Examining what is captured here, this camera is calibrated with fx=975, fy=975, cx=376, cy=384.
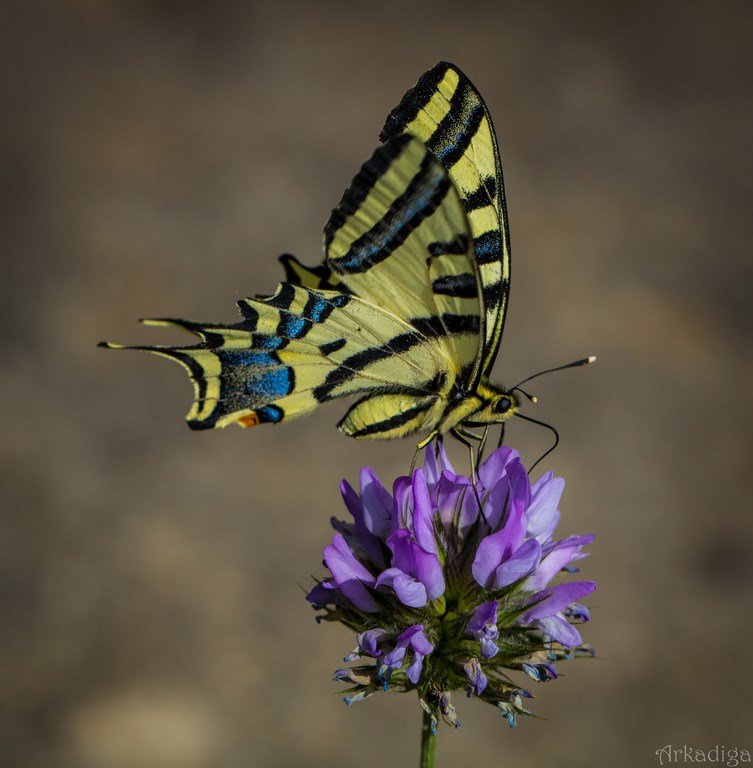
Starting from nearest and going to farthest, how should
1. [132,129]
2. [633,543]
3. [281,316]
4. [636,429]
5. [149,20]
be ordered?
1. [281,316]
2. [633,543]
3. [636,429]
4. [132,129]
5. [149,20]

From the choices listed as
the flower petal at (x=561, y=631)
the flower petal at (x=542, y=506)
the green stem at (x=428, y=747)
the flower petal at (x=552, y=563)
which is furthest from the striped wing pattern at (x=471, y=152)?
the green stem at (x=428, y=747)

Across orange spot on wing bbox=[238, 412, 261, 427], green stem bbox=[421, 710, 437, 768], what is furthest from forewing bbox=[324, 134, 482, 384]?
green stem bbox=[421, 710, 437, 768]

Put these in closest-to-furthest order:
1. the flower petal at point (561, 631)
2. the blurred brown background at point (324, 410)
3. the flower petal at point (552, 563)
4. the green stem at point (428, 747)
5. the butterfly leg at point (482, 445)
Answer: the green stem at point (428, 747), the flower petal at point (561, 631), the flower petal at point (552, 563), the butterfly leg at point (482, 445), the blurred brown background at point (324, 410)

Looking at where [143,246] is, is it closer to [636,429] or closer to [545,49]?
[636,429]

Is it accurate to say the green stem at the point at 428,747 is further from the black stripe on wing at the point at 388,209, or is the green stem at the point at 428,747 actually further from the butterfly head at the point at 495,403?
the black stripe on wing at the point at 388,209

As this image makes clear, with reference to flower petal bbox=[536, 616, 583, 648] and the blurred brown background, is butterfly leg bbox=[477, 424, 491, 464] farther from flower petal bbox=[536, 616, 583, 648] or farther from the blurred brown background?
the blurred brown background

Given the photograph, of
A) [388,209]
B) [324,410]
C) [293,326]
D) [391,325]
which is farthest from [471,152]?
[324,410]

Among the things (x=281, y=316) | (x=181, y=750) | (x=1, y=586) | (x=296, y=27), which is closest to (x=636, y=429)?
(x=181, y=750)
